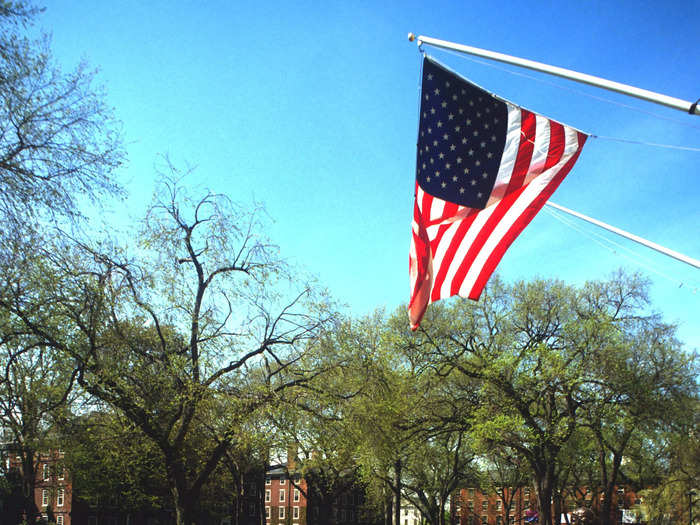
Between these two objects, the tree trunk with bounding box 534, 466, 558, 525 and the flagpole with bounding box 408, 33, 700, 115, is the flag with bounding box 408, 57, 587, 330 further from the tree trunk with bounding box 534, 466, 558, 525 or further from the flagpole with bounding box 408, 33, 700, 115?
the tree trunk with bounding box 534, 466, 558, 525

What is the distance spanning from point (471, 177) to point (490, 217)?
814mm

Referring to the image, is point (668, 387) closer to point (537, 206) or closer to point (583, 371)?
point (583, 371)

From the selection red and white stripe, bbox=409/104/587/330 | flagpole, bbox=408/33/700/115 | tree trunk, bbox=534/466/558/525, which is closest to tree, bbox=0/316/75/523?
red and white stripe, bbox=409/104/587/330

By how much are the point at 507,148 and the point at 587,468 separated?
52988mm

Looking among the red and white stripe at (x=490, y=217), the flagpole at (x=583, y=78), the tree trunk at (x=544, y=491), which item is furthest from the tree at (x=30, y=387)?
the tree trunk at (x=544, y=491)

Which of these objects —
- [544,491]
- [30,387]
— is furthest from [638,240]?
[544,491]

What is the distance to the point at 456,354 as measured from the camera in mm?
31375

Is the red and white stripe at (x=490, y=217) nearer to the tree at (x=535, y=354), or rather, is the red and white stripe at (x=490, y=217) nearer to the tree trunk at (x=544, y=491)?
the tree at (x=535, y=354)

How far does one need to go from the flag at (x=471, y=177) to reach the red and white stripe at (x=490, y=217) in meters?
0.02

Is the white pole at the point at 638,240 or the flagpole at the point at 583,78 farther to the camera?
the white pole at the point at 638,240

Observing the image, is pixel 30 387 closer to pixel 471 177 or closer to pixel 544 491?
pixel 471 177

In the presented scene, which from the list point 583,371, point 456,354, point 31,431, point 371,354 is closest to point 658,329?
point 583,371

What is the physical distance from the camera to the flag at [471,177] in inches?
398

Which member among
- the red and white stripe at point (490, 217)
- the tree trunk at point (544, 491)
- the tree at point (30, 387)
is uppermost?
the red and white stripe at point (490, 217)
